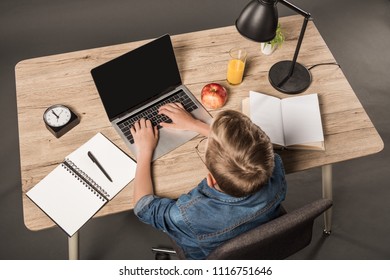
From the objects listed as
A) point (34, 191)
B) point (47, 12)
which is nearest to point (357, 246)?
point (34, 191)

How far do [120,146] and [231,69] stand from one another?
1.72 feet

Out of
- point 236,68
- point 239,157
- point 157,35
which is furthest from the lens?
point 157,35

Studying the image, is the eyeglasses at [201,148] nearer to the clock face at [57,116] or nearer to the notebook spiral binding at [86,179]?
the notebook spiral binding at [86,179]

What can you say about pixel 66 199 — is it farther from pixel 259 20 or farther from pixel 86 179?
pixel 259 20

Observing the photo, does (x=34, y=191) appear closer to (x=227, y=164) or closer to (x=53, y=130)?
(x=53, y=130)

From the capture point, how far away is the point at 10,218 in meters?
2.19

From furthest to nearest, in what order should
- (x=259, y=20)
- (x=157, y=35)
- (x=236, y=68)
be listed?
1. (x=157, y=35)
2. (x=236, y=68)
3. (x=259, y=20)

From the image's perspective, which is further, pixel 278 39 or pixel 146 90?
pixel 278 39

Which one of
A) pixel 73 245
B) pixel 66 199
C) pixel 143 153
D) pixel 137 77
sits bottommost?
pixel 73 245

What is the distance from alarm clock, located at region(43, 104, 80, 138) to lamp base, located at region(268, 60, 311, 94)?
2.59 ft

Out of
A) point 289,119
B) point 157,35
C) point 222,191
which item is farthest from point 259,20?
point 157,35

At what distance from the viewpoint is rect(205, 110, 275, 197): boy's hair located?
1182mm

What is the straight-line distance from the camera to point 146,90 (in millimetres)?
1641

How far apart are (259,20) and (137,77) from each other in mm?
485
